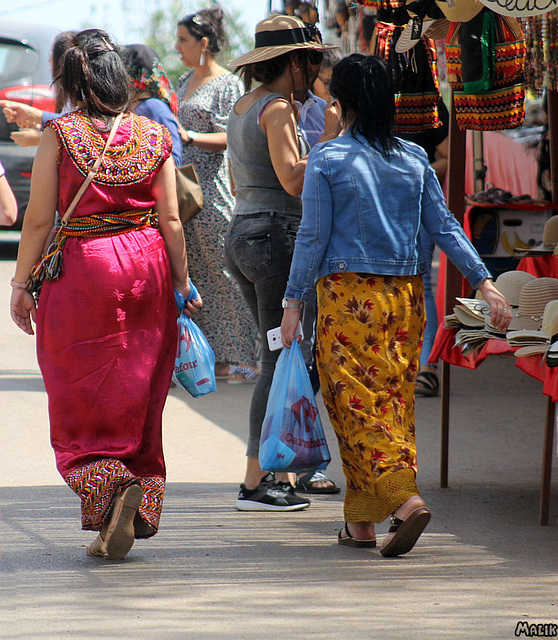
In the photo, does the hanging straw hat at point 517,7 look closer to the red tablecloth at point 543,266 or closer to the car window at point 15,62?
the red tablecloth at point 543,266

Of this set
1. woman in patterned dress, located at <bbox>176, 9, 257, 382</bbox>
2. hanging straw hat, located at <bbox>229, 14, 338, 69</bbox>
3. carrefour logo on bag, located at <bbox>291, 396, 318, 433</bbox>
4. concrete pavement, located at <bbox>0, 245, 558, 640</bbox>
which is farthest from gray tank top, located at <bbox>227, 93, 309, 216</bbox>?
woman in patterned dress, located at <bbox>176, 9, 257, 382</bbox>

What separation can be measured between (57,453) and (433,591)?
1.37 m

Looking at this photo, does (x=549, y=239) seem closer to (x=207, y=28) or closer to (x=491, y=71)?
(x=491, y=71)

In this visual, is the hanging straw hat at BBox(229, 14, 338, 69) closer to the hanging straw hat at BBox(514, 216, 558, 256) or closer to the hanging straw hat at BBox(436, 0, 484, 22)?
the hanging straw hat at BBox(436, 0, 484, 22)

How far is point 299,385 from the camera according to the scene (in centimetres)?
380

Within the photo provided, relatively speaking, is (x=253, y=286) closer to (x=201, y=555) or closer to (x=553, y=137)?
(x=201, y=555)

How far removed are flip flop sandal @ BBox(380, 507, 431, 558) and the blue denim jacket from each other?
32.6 inches

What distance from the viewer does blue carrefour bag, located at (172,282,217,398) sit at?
3932 mm

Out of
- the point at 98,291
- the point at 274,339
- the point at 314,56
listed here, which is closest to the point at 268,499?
the point at 274,339

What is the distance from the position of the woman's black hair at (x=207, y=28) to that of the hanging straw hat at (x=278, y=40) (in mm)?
2619

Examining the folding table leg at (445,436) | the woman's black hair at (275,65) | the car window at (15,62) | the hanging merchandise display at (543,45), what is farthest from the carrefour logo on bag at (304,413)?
the car window at (15,62)

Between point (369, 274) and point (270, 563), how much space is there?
1063mm

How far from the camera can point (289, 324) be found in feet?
12.3

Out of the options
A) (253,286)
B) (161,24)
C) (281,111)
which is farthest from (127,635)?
(161,24)
